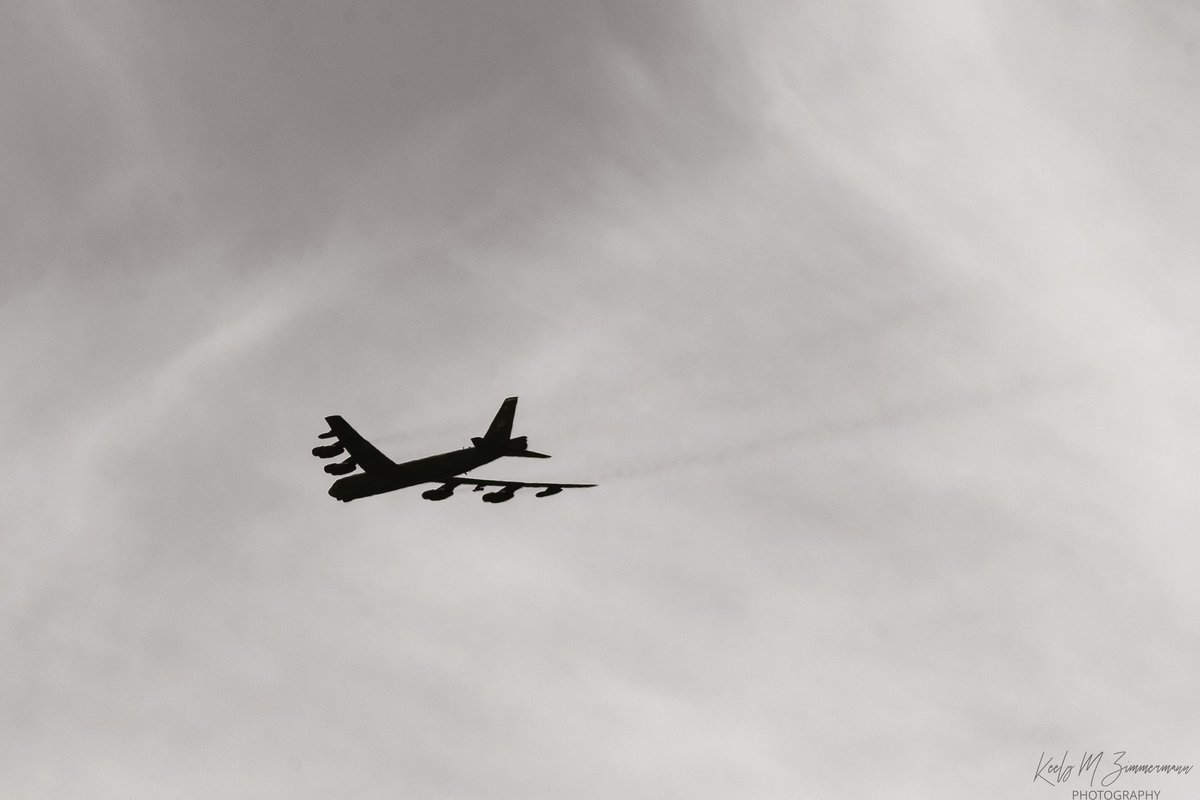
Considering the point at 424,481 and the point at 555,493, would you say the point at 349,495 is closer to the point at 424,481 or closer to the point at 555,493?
the point at 424,481

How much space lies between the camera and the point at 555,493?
96875 mm

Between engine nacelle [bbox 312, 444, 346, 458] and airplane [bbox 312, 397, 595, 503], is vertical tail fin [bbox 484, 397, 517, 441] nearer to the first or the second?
airplane [bbox 312, 397, 595, 503]

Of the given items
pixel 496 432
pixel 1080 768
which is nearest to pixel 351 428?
pixel 496 432

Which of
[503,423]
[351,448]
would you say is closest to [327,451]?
[351,448]

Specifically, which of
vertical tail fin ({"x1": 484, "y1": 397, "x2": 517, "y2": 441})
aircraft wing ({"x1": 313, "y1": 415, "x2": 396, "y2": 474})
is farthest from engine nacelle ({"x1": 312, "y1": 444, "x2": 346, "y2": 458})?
vertical tail fin ({"x1": 484, "y1": 397, "x2": 517, "y2": 441})

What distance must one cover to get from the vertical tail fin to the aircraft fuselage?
2.00m

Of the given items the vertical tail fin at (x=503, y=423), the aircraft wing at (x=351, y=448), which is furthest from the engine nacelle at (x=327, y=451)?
the vertical tail fin at (x=503, y=423)

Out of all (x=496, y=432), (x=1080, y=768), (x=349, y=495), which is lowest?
(x=1080, y=768)

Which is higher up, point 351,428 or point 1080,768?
point 351,428

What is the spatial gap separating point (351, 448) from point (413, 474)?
5.45 meters

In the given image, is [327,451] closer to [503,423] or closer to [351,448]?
[351,448]

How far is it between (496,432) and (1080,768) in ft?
179

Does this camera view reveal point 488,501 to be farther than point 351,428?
Yes

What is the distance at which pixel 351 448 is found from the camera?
92062 mm
